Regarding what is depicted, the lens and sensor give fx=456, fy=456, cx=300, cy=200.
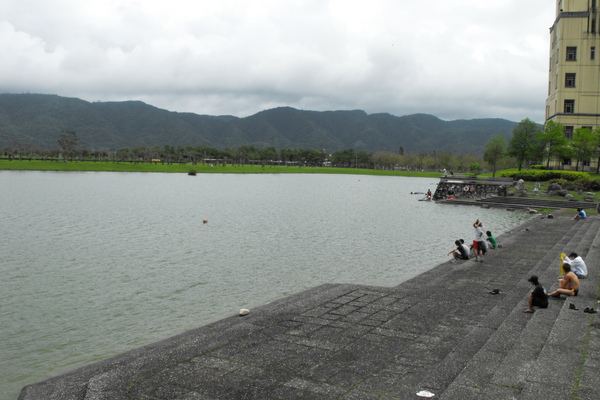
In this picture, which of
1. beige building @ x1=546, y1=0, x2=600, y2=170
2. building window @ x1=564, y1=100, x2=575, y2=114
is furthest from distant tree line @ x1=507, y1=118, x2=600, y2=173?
building window @ x1=564, y1=100, x2=575, y2=114

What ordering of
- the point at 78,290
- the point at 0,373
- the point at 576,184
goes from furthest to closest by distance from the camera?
the point at 576,184 → the point at 78,290 → the point at 0,373

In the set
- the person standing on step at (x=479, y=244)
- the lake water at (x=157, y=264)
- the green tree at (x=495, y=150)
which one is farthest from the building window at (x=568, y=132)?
the person standing on step at (x=479, y=244)

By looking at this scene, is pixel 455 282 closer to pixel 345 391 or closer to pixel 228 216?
pixel 345 391

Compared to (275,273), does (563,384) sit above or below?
above

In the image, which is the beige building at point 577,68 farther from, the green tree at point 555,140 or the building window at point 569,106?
the green tree at point 555,140

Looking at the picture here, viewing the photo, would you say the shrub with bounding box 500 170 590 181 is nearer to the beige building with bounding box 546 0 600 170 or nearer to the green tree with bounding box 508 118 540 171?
the green tree with bounding box 508 118 540 171

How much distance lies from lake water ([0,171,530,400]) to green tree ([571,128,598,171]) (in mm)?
26992

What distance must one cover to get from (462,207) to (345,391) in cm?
5033

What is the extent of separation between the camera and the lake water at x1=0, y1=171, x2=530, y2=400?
1237cm

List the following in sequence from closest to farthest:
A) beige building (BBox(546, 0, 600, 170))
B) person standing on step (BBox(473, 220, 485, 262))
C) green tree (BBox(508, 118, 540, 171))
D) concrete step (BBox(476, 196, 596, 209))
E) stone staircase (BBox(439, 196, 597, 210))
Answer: person standing on step (BBox(473, 220, 485, 262)), concrete step (BBox(476, 196, 596, 209)), stone staircase (BBox(439, 196, 597, 210)), beige building (BBox(546, 0, 600, 170)), green tree (BBox(508, 118, 540, 171))

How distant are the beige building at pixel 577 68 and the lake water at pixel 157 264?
3766 centimetres

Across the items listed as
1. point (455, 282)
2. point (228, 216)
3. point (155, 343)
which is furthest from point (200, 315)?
point (228, 216)

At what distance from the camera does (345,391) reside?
7957mm

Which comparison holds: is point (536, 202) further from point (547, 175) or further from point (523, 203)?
point (547, 175)
